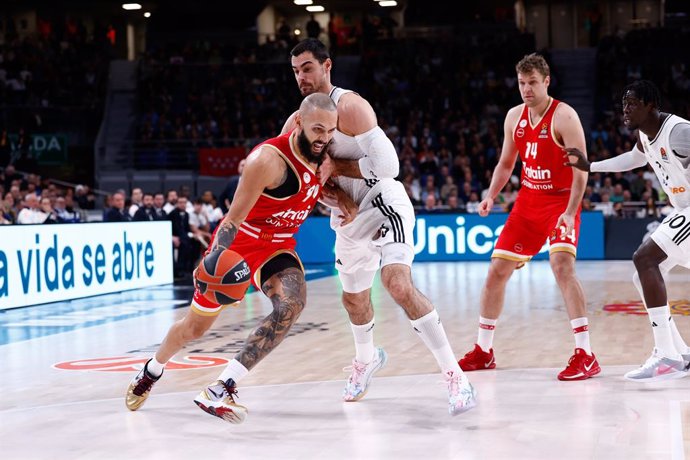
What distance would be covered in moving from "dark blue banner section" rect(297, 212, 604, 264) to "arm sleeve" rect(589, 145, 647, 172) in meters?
12.2

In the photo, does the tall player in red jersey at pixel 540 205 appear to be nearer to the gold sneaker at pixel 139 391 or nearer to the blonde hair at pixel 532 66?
the blonde hair at pixel 532 66

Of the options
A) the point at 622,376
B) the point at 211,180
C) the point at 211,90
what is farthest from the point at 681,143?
the point at 211,90

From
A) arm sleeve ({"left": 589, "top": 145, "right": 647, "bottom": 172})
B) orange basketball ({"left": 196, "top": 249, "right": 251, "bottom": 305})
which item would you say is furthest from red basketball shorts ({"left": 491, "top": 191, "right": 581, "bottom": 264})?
orange basketball ({"left": 196, "top": 249, "right": 251, "bottom": 305})

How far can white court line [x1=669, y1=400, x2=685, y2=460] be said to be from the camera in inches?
170

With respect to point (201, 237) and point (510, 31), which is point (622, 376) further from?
point (510, 31)

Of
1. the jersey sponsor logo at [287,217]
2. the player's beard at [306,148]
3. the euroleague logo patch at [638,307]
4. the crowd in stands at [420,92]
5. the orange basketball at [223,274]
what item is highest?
the crowd in stands at [420,92]

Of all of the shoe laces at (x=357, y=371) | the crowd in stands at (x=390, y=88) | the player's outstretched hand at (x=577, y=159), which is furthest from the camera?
the crowd in stands at (x=390, y=88)

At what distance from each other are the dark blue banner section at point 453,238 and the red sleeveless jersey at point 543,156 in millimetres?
12092

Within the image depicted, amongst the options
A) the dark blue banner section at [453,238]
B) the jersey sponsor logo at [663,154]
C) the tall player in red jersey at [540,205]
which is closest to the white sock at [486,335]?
the tall player in red jersey at [540,205]

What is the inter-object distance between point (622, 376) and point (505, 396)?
1027mm

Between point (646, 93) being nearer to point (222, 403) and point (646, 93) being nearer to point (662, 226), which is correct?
point (662, 226)

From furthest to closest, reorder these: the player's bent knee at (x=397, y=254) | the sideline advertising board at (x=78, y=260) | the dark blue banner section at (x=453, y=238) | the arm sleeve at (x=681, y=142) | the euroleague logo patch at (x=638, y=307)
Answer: the dark blue banner section at (x=453, y=238) → the sideline advertising board at (x=78, y=260) → the euroleague logo patch at (x=638, y=307) → the arm sleeve at (x=681, y=142) → the player's bent knee at (x=397, y=254)

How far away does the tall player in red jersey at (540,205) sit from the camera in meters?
6.64

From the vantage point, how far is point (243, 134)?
88.2ft
